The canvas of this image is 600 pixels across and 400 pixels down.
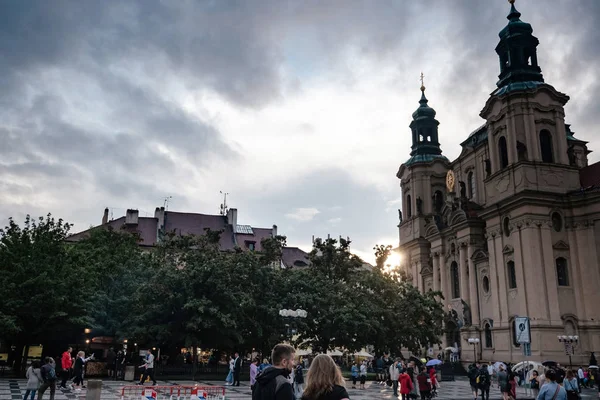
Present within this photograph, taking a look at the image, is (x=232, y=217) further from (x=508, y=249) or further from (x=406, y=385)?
(x=406, y=385)

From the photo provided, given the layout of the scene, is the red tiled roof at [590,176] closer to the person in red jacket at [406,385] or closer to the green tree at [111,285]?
the person in red jacket at [406,385]

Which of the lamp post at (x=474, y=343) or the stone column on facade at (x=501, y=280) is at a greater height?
the stone column on facade at (x=501, y=280)

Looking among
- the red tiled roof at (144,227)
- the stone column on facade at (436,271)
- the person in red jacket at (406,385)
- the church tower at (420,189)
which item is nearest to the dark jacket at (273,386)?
the person in red jacket at (406,385)

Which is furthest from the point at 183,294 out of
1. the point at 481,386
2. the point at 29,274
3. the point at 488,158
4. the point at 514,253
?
the point at 488,158

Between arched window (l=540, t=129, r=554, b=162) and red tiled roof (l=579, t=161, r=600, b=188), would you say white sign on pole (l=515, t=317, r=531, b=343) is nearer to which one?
red tiled roof (l=579, t=161, r=600, b=188)

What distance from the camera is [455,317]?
52.2m

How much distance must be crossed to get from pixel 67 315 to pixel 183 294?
6.55 m

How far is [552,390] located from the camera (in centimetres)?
1001

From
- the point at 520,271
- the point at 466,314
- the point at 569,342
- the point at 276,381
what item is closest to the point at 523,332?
the point at 569,342

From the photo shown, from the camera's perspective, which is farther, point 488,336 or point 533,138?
point 488,336

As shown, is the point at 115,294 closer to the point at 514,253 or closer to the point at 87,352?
the point at 87,352

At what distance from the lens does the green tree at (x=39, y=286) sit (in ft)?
95.7

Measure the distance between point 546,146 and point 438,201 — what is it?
17.5 metres

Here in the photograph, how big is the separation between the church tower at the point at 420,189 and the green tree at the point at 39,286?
38642 mm
